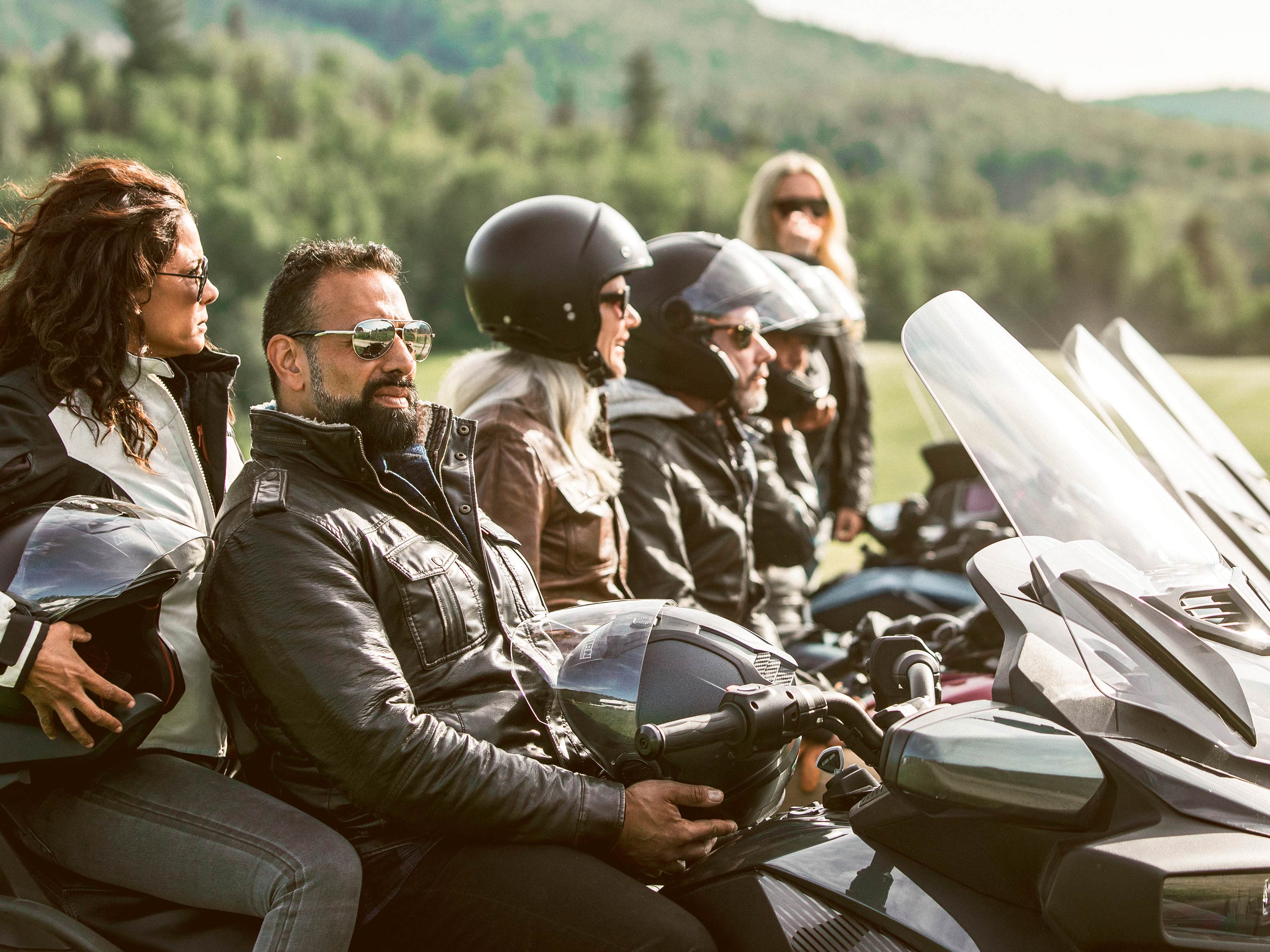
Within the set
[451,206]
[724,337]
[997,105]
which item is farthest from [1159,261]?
[997,105]

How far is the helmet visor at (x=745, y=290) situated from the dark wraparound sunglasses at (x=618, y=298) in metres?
0.29

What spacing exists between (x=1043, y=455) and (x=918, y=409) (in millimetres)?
21520

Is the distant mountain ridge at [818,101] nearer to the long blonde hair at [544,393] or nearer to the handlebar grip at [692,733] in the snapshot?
the long blonde hair at [544,393]

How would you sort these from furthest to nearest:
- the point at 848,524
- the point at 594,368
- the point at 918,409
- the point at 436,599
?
the point at 918,409 → the point at 848,524 → the point at 594,368 → the point at 436,599

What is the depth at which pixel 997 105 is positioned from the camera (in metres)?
153

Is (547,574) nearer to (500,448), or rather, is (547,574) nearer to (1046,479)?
(500,448)

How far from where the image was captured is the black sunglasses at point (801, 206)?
6.20 metres

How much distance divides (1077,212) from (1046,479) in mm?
72322

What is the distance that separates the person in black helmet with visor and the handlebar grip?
166cm

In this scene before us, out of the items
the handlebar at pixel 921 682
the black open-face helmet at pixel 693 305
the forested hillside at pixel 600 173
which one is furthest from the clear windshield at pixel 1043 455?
the forested hillside at pixel 600 173

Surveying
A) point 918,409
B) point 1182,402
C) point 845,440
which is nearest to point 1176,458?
point 1182,402

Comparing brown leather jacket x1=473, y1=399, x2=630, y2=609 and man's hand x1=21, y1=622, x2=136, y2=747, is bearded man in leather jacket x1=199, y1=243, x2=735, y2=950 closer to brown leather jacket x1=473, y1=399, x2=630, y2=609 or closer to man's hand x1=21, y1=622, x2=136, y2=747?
man's hand x1=21, y1=622, x2=136, y2=747

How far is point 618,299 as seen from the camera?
3742mm

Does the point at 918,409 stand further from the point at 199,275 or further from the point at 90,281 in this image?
the point at 90,281
